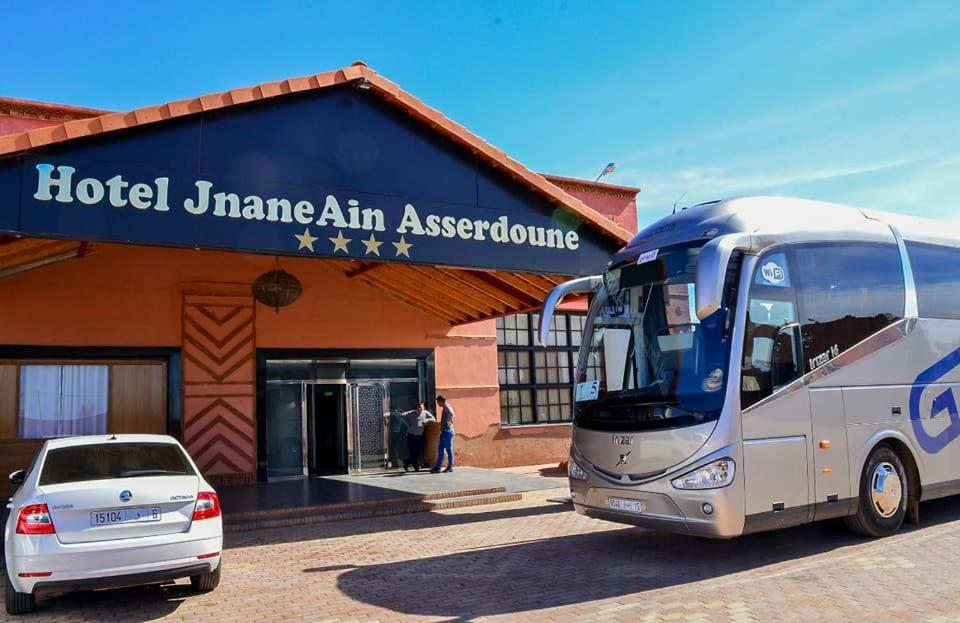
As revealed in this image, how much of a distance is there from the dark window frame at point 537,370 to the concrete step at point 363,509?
18.6 ft

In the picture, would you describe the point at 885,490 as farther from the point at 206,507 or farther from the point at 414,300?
the point at 414,300

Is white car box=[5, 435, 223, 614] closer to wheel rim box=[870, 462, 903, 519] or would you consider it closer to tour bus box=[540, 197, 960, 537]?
tour bus box=[540, 197, 960, 537]

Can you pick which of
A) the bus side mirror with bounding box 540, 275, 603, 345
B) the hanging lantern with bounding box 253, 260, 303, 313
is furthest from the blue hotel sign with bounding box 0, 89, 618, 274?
the hanging lantern with bounding box 253, 260, 303, 313

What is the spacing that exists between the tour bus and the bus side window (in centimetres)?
2

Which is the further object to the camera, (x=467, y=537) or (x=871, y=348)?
(x=467, y=537)

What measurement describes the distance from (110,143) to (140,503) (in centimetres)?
449

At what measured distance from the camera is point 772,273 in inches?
288

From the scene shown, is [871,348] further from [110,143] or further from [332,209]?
[110,143]

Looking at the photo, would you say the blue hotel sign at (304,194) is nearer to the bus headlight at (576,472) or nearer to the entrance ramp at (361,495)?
the bus headlight at (576,472)

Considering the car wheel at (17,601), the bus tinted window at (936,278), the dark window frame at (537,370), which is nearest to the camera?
the car wheel at (17,601)

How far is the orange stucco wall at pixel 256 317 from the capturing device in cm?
1311

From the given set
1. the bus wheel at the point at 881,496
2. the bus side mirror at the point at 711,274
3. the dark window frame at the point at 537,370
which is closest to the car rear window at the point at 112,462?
the bus side mirror at the point at 711,274

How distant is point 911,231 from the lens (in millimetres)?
9055

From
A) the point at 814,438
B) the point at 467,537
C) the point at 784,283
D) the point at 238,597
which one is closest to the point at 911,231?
the point at 784,283
